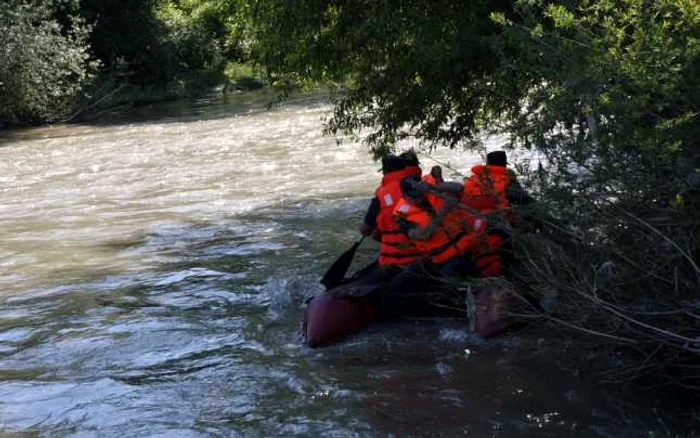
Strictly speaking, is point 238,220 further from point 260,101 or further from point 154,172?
point 260,101

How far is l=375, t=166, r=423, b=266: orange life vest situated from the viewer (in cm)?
829

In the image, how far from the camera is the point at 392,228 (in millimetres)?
8375

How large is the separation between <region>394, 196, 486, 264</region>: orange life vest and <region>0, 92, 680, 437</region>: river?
0.61 m

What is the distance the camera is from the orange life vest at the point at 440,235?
7.63 m

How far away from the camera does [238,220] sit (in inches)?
555

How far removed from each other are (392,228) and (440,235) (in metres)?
0.54

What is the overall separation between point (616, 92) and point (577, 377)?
231 cm

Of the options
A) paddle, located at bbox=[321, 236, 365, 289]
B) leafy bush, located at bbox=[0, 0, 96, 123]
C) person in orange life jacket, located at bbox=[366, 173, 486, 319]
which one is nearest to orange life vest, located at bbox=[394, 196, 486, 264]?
person in orange life jacket, located at bbox=[366, 173, 486, 319]

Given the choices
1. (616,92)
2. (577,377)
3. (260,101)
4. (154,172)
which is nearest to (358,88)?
(577,377)

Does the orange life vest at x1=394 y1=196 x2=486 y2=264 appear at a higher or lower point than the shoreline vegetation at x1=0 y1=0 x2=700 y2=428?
lower

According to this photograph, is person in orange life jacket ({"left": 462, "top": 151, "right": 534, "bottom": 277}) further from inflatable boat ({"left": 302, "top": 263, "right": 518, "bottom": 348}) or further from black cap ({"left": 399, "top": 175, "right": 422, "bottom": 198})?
black cap ({"left": 399, "top": 175, "right": 422, "bottom": 198})

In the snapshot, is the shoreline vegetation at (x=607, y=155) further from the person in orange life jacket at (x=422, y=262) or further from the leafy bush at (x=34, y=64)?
the leafy bush at (x=34, y=64)

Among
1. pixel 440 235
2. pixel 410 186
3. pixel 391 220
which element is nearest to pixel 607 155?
pixel 440 235

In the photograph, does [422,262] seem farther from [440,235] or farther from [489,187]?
[489,187]
